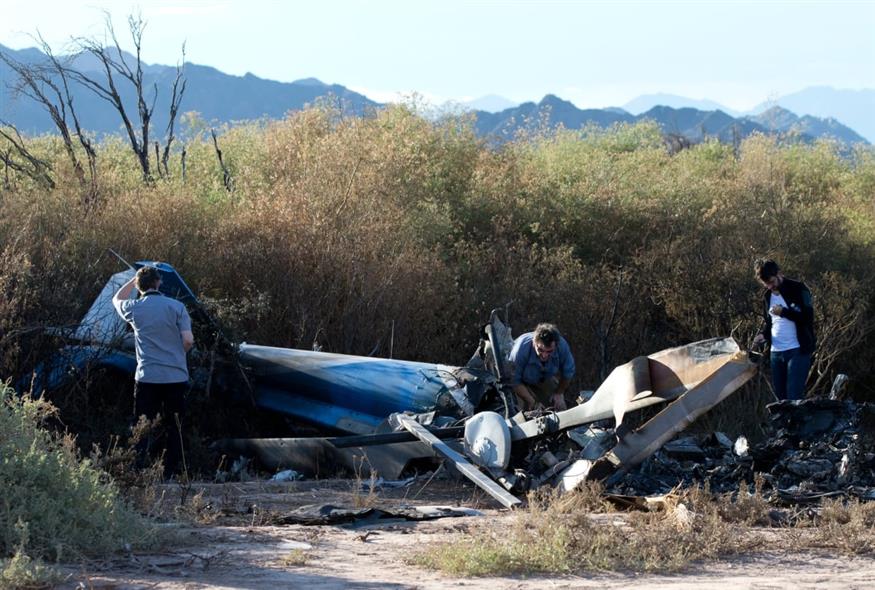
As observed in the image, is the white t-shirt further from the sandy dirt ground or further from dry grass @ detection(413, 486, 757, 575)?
the sandy dirt ground

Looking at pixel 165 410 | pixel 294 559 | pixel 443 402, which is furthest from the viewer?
pixel 443 402

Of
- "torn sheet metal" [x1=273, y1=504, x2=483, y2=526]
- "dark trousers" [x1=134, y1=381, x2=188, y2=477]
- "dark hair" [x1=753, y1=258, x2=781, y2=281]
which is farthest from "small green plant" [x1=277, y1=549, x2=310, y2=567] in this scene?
"dark hair" [x1=753, y1=258, x2=781, y2=281]

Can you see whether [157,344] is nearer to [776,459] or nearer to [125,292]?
[125,292]

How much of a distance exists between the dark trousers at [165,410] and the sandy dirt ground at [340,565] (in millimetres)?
1651

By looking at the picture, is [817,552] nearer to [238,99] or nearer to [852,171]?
[852,171]

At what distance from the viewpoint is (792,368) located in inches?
454

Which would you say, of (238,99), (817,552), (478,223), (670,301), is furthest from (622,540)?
(238,99)

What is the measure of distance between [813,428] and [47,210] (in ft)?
33.1

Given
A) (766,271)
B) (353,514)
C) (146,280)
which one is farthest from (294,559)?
(766,271)

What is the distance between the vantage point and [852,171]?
31.4 m

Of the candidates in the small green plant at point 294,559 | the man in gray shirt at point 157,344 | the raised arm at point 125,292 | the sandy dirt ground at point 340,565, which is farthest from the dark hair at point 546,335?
the small green plant at point 294,559

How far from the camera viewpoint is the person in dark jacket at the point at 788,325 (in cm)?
1138

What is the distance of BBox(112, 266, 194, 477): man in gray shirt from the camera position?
10203mm

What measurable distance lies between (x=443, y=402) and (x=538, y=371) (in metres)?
1.03
